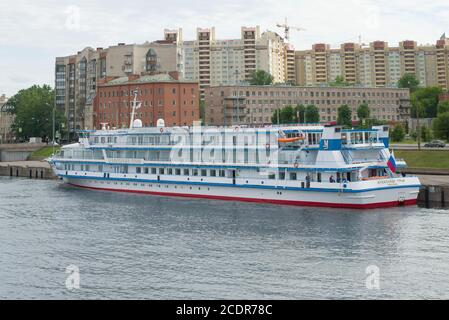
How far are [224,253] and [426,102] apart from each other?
147 meters

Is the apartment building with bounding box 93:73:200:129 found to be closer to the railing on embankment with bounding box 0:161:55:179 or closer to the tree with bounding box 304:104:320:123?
the railing on embankment with bounding box 0:161:55:179

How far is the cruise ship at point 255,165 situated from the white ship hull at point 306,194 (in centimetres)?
9

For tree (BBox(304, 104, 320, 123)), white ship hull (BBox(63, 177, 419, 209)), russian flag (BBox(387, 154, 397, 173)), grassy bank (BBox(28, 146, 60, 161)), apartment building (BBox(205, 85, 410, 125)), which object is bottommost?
white ship hull (BBox(63, 177, 419, 209))

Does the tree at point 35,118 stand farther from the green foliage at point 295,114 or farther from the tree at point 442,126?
the tree at point 442,126

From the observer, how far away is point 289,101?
15588 cm

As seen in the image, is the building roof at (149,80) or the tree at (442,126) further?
the building roof at (149,80)

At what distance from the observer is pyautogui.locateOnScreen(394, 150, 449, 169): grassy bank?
71.4 metres

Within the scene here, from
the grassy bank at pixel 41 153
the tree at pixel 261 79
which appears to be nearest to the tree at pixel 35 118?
the grassy bank at pixel 41 153

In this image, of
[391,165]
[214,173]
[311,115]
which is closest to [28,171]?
[214,173]

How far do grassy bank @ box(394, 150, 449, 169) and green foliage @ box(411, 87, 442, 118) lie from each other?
3580 inches

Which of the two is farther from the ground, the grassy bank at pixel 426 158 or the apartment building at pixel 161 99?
the apartment building at pixel 161 99

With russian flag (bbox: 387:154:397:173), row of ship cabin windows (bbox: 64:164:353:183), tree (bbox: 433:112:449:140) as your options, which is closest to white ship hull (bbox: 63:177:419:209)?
row of ship cabin windows (bbox: 64:164:353:183)

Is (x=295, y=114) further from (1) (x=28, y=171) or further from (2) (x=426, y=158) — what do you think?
(2) (x=426, y=158)

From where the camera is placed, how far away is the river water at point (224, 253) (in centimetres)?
2883
